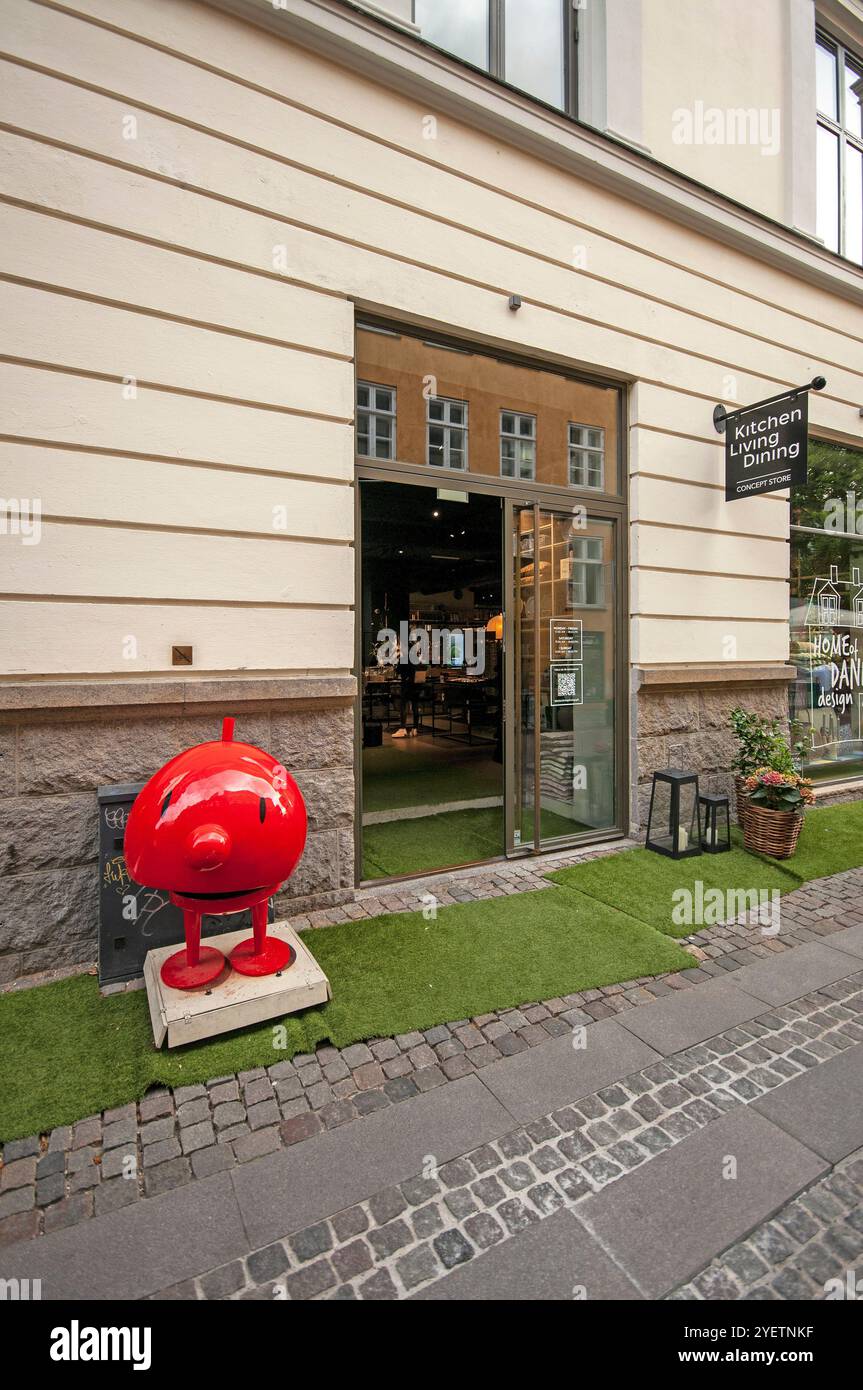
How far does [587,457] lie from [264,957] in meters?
5.70

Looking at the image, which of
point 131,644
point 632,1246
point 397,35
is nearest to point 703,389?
point 397,35

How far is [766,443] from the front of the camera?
6461 millimetres

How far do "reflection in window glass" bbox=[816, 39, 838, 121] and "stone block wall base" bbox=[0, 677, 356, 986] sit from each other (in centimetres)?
1145

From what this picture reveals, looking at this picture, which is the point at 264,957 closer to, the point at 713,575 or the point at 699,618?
the point at 699,618

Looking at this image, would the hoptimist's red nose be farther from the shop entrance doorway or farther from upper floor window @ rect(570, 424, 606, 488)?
upper floor window @ rect(570, 424, 606, 488)

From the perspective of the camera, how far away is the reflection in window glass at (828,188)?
28.2 feet

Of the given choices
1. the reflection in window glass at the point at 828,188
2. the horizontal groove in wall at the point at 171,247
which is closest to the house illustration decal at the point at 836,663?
the reflection in window glass at the point at 828,188

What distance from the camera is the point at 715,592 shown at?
7.10m

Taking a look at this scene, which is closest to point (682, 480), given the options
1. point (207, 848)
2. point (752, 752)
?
point (752, 752)

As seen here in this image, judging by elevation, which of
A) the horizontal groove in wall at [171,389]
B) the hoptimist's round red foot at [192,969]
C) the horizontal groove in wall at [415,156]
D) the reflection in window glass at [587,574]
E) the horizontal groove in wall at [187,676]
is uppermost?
the horizontal groove in wall at [415,156]

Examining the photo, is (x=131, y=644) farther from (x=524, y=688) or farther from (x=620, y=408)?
(x=620, y=408)

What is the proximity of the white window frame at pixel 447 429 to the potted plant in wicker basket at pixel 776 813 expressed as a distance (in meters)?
4.39

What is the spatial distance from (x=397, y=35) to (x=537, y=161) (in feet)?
5.18

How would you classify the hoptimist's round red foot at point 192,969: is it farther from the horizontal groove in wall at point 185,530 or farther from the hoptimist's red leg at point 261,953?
the horizontal groove in wall at point 185,530
